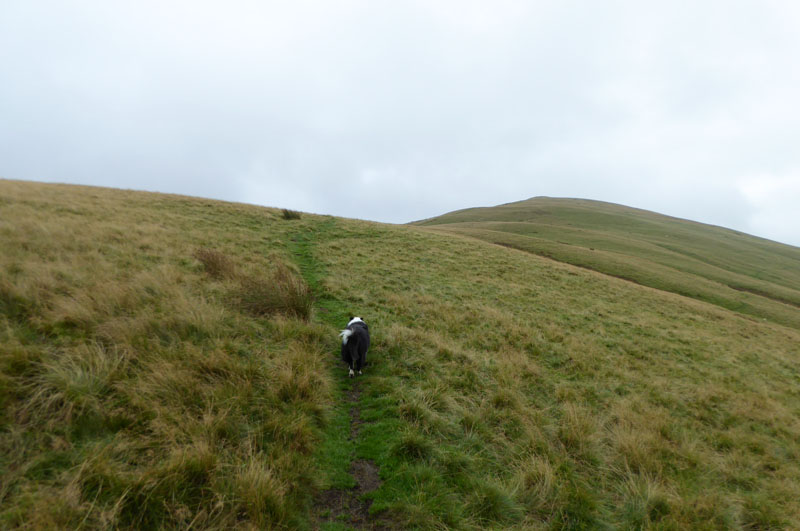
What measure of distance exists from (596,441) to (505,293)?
1237 cm

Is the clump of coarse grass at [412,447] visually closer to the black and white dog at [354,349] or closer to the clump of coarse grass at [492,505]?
the clump of coarse grass at [492,505]

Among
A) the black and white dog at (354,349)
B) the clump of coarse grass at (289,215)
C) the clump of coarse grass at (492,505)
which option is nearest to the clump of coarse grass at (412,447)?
the clump of coarse grass at (492,505)

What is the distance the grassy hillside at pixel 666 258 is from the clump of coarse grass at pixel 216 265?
3967cm

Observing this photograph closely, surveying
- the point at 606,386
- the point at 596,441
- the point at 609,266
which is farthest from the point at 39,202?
the point at 609,266

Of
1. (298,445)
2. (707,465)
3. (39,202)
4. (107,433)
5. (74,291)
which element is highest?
(39,202)

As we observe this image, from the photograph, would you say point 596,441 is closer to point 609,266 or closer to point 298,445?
point 298,445

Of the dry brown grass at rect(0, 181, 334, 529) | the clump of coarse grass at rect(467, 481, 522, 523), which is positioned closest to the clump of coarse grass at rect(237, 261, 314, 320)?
the dry brown grass at rect(0, 181, 334, 529)

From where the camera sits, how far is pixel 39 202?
14977 mm

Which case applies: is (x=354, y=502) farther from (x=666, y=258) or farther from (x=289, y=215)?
(x=666, y=258)

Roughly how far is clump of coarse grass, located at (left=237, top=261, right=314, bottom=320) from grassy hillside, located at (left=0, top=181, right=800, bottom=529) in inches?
2.6

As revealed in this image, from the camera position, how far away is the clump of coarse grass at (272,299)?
9.08 metres

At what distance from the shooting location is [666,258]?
5278 cm

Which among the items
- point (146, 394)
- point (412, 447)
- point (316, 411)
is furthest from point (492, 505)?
point (146, 394)

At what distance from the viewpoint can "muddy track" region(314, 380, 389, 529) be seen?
4117mm
